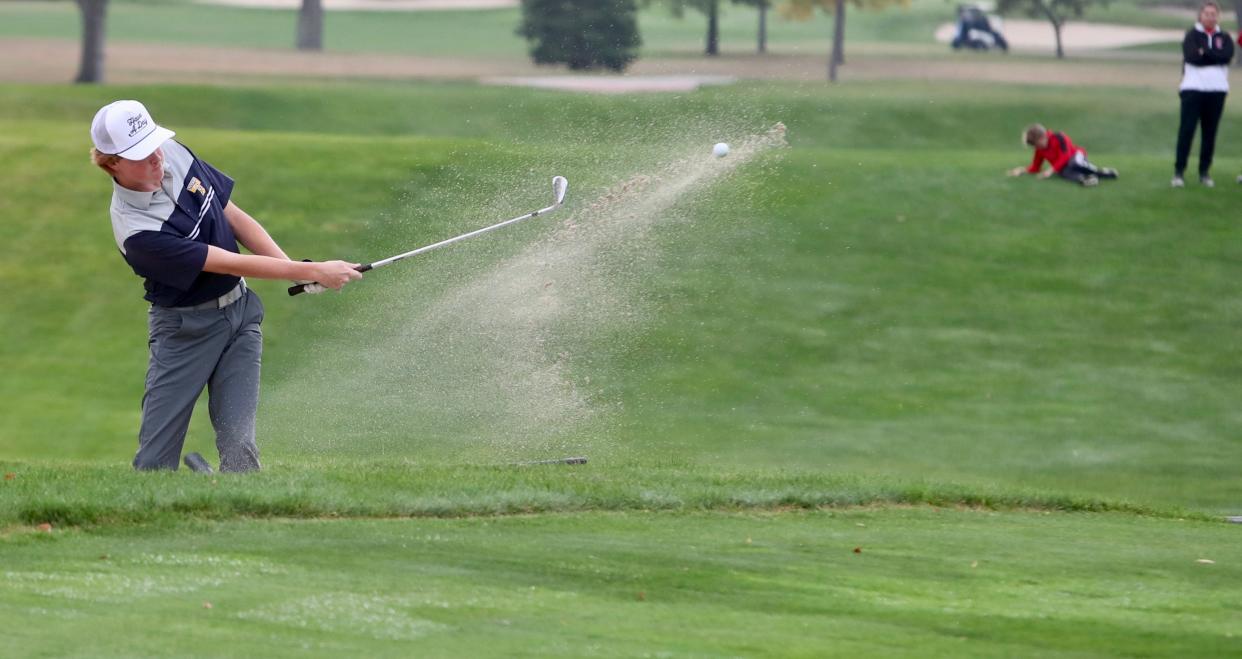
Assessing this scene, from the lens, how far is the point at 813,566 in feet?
23.0

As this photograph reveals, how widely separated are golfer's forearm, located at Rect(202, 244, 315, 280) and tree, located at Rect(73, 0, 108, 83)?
3010 cm

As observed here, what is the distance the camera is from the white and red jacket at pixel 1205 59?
17.8 metres

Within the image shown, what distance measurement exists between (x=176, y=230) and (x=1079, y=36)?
40963mm

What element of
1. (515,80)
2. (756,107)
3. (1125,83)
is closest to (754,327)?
(756,107)

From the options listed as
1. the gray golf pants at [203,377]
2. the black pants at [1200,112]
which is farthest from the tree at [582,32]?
the gray golf pants at [203,377]

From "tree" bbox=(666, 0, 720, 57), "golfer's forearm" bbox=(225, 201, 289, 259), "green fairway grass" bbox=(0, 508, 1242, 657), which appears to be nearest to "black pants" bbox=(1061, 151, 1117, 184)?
"green fairway grass" bbox=(0, 508, 1242, 657)

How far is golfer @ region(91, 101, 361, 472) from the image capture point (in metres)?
7.25

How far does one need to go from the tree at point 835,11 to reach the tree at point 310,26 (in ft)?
43.0

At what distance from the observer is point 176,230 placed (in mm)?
7402

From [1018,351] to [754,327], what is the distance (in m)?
2.44

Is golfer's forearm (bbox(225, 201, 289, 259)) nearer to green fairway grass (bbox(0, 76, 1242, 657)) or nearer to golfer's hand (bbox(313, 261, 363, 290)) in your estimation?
golfer's hand (bbox(313, 261, 363, 290))

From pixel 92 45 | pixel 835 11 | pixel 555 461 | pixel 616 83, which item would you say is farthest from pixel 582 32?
pixel 555 461

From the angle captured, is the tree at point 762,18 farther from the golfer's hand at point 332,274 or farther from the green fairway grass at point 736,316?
the golfer's hand at point 332,274

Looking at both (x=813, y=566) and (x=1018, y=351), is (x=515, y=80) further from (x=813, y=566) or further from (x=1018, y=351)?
(x=813, y=566)
